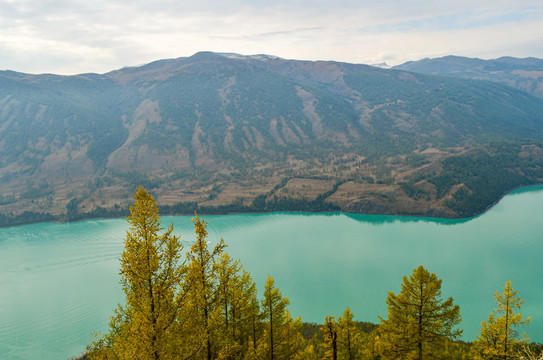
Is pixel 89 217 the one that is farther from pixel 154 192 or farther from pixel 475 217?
pixel 475 217

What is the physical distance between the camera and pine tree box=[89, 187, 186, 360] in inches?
455

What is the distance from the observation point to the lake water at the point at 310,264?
185 feet

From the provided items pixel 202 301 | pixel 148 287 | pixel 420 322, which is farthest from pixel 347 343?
pixel 148 287

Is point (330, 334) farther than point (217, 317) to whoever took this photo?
No

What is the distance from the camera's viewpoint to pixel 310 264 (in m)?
75.6

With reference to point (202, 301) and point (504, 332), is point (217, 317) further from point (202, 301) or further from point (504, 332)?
point (504, 332)

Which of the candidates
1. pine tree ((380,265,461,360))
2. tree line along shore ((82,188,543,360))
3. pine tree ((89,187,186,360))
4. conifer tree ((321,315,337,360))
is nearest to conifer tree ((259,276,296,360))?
tree line along shore ((82,188,543,360))

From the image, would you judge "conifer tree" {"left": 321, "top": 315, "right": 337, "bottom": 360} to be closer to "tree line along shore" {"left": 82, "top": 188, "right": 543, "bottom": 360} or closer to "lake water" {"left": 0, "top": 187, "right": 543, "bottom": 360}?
"tree line along shore" {"left": 82, "top": 188, "right": 543, "bottom": 360}

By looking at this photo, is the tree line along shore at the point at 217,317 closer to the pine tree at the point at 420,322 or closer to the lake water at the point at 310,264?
the pine tree at the point at 420,322

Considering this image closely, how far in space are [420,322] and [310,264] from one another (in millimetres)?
57044

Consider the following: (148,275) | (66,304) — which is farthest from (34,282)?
(148,275)

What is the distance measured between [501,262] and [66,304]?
86320 millimetres

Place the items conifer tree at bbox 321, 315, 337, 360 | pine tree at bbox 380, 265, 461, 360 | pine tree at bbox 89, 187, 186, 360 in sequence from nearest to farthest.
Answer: pine tree at bbox 89, 187, 186, 360, conifer tree at bbox 321, 315, 337, 360, pine tree at bbox 380, 265, 461, 360

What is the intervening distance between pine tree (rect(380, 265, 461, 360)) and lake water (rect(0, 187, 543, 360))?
3566 cm
